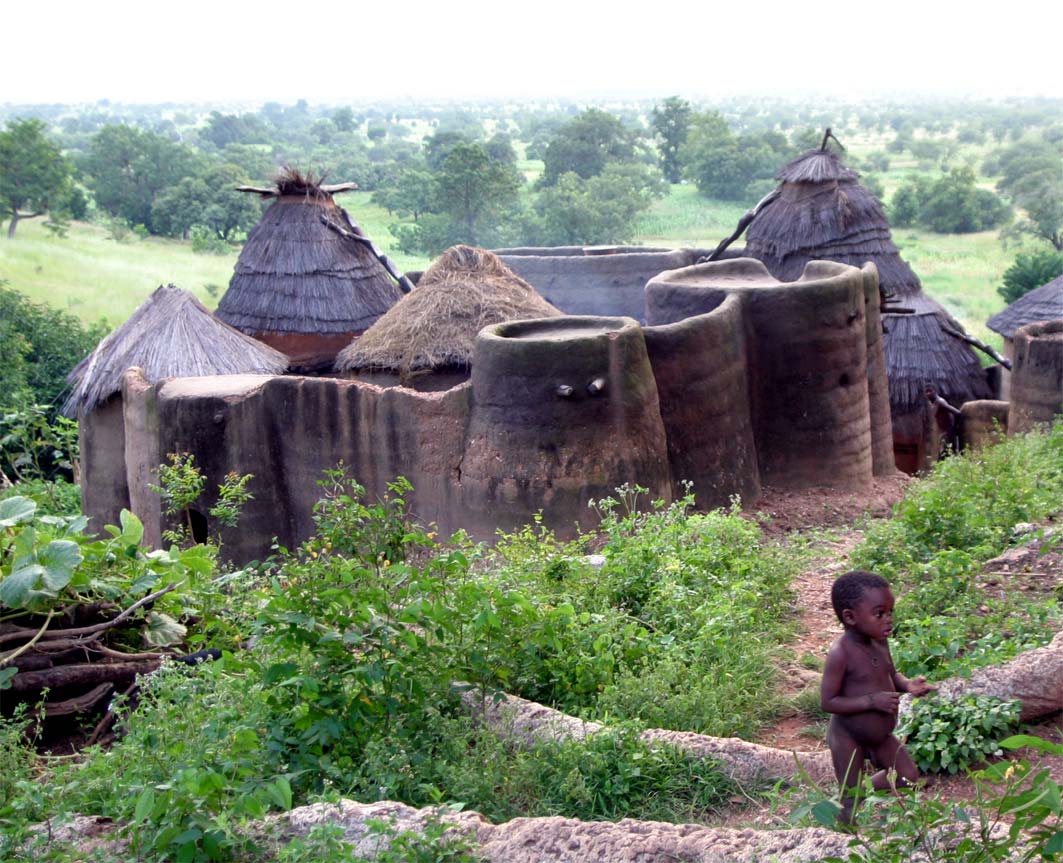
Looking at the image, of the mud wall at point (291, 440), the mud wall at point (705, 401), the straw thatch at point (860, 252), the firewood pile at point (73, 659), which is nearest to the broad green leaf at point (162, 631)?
the firewood pile at point (73, 659)

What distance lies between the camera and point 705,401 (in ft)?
31.1

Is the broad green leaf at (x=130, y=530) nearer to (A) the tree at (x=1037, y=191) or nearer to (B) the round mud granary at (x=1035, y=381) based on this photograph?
(B) the round mud granary at (x=1035, y=381)

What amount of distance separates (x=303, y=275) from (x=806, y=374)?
320 inches

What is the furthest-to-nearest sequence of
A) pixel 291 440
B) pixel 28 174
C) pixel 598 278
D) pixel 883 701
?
1. pixel 28 174
2. pixel 598 278
3. pixel 291 440
4. pixel 883 701

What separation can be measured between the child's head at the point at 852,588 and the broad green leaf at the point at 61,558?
3.06 metres

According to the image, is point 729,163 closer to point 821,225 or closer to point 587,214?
point 587,214

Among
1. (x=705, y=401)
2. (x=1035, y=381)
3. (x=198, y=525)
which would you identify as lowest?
(x=198, y=525)

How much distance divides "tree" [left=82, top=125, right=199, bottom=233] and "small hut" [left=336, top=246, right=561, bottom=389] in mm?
30039

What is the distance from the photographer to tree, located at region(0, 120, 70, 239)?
1318 inches

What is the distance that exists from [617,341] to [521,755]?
15.5ft

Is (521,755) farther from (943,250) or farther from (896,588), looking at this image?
(943,250)

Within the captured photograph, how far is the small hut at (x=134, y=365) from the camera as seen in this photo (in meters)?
11.8

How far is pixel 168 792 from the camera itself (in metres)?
3.80

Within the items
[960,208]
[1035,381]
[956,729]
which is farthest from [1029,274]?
[956,729]
